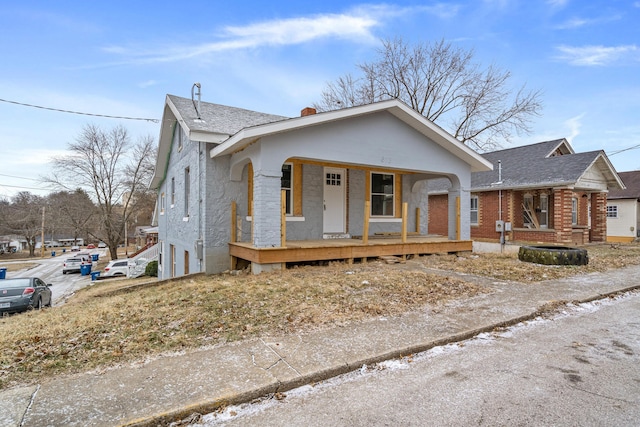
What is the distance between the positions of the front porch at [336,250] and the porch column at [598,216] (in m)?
12.3

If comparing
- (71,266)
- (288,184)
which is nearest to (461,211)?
(288,184)

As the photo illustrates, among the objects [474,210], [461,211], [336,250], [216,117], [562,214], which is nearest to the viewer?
[336,250]

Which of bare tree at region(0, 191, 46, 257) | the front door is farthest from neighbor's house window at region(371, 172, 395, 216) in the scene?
bare tree at region(0, 191, 46, 257)

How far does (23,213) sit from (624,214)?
65254 millimetres

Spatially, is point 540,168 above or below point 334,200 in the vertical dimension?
above

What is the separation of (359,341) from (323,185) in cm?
750

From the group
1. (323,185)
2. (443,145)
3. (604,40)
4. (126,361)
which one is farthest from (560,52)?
(126,361)

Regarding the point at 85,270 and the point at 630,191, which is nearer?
the point at 630,191

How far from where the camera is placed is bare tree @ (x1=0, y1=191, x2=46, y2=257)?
45338 millimetres

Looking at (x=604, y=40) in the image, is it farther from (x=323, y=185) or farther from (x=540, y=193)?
(x=323, y=185)

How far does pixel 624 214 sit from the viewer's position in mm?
23766

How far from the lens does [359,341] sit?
3924 mm

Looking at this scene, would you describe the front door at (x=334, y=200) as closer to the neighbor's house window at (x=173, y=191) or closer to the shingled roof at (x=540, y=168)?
the neighbor's house window at (x=173, y=191)

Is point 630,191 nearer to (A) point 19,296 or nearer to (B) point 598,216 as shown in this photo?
(B) point 598,216
